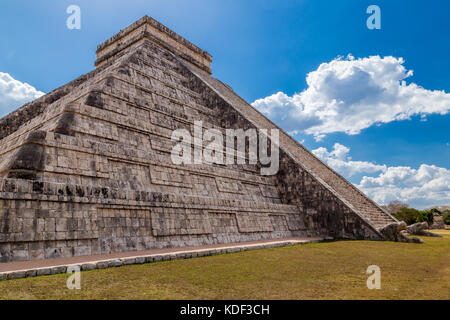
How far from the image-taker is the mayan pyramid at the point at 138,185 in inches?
211

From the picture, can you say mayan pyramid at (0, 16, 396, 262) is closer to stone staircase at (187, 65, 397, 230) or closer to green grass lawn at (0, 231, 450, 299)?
stone staircase at (187, 65, 397, 230)

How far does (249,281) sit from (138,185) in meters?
4.39

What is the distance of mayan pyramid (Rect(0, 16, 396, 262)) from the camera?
5371mm

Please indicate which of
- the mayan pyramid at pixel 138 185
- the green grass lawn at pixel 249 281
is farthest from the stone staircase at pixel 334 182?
the green grass lawn at pixel 249 281

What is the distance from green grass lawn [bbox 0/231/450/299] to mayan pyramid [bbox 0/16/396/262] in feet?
5.05

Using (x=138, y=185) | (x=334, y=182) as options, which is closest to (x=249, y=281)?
(x=138, y=185)

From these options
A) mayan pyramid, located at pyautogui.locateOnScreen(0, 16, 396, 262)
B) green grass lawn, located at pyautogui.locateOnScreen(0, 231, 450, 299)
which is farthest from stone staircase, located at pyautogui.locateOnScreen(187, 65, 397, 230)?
green grass lawn, located at pyautogui.locateOnScreen(0, 231, 450, 299)

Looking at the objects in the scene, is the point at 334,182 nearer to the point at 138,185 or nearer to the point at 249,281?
the point at 138,185

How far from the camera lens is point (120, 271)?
4.33 m

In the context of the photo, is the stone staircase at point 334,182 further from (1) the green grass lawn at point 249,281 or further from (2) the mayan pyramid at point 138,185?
(1) the green grass lawn at point 249,281

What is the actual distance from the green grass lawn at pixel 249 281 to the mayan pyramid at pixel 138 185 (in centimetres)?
154
